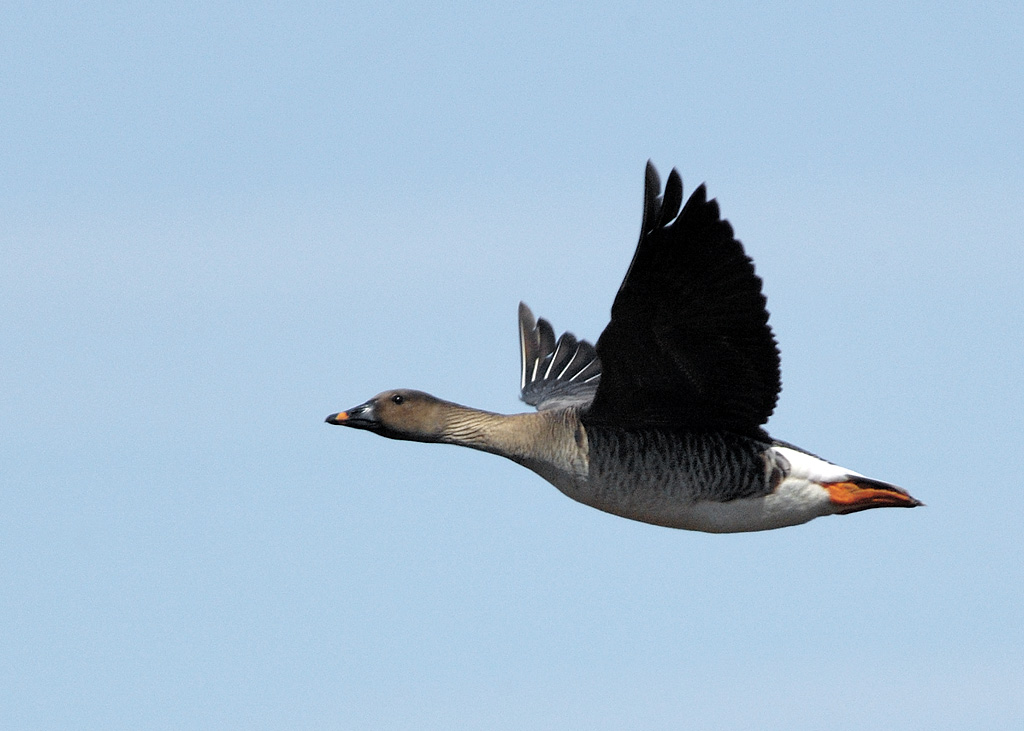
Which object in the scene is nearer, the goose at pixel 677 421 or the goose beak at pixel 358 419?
the goose at pixel 677 421

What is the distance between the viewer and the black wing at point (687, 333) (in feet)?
45.6

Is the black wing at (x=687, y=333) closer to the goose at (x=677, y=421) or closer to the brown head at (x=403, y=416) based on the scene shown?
the goose at (x=677, y=421)

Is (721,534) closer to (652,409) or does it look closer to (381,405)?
(652,409)

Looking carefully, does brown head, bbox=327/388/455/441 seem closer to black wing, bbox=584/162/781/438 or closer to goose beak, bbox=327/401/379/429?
goose beak, bbox=327/401/379/429

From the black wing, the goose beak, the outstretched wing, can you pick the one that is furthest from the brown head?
the outstretched wing

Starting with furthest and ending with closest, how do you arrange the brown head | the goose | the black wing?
the brown head, the goose, the black wing

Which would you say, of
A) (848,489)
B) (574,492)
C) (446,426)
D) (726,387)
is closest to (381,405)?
(446,426)

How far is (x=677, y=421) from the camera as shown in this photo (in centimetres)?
1609

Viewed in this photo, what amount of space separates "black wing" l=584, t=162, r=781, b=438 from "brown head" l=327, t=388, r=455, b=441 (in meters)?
1.82

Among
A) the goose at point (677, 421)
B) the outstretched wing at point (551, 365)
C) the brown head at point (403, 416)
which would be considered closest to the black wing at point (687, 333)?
the goose at point (677, 421)

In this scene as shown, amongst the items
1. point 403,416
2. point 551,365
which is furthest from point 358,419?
point 551,365

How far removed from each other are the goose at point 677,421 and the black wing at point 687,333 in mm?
14

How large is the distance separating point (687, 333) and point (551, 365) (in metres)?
6.26

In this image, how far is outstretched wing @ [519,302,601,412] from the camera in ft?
66.4
